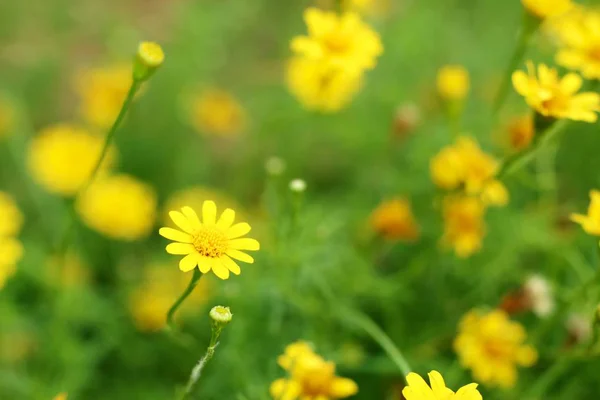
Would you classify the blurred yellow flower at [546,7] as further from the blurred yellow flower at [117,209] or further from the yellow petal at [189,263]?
the blurred yellow flower at [117,209]

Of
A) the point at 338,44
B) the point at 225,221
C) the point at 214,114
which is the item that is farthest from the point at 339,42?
the point at 214,114

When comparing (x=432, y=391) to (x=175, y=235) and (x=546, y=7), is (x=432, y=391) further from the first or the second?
(x=546, y=7)

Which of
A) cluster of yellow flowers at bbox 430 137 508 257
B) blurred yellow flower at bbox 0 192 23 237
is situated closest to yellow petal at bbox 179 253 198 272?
cluster of yellow flowers at bbox 430 137 508 257

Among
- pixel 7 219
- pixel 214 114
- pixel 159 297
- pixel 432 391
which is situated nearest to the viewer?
pixel 432 391

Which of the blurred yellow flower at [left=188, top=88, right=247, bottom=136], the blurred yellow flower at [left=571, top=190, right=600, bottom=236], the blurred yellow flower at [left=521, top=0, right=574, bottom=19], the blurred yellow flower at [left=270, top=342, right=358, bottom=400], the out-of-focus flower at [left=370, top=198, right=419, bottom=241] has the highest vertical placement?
the blurred yellow flower at [left=188, top=88, right=247, bottom=136]

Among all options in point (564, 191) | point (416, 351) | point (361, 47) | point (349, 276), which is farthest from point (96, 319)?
point (564, 191)

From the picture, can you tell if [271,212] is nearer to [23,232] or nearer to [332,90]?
[332,90]

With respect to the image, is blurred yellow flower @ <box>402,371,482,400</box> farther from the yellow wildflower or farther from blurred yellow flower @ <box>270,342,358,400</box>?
the yellow wildflower
